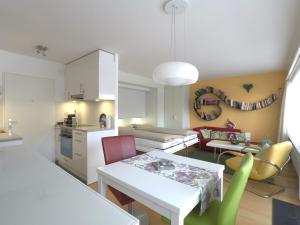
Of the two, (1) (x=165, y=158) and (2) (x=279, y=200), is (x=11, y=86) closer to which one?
(1) (x=165, y=158)

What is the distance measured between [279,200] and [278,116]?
268cm

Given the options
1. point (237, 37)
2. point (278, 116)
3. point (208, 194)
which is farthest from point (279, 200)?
point (278, 116)

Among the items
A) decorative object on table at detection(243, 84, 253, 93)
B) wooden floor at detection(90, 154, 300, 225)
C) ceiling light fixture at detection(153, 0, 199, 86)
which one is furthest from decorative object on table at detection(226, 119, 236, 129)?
ceiling light fixture at detection(153, 0, 199, 86)

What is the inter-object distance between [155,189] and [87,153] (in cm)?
189

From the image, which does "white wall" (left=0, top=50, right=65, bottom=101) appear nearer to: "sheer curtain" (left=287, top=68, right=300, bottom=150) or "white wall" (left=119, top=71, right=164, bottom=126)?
"white wall" (left=119, top=71, right=164, bottom=126)

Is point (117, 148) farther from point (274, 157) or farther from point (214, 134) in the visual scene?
point (214, 134)

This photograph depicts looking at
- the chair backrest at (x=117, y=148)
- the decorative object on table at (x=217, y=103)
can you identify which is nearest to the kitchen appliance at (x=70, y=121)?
the chair backrest at (x=117, y=148)

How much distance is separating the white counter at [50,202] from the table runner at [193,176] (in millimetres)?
735

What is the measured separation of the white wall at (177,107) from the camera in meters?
5.67

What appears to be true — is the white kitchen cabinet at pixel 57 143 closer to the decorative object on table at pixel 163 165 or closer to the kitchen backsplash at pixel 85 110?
the kitchen backsplash at pixel 85 110

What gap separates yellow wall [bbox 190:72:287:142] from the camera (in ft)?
14.1

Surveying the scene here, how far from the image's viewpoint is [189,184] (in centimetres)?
129

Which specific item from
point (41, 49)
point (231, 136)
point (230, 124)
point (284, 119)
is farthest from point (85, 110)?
point (284, 119)

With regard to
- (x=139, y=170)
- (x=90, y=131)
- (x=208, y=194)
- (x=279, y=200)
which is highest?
(x=90, y=131)
